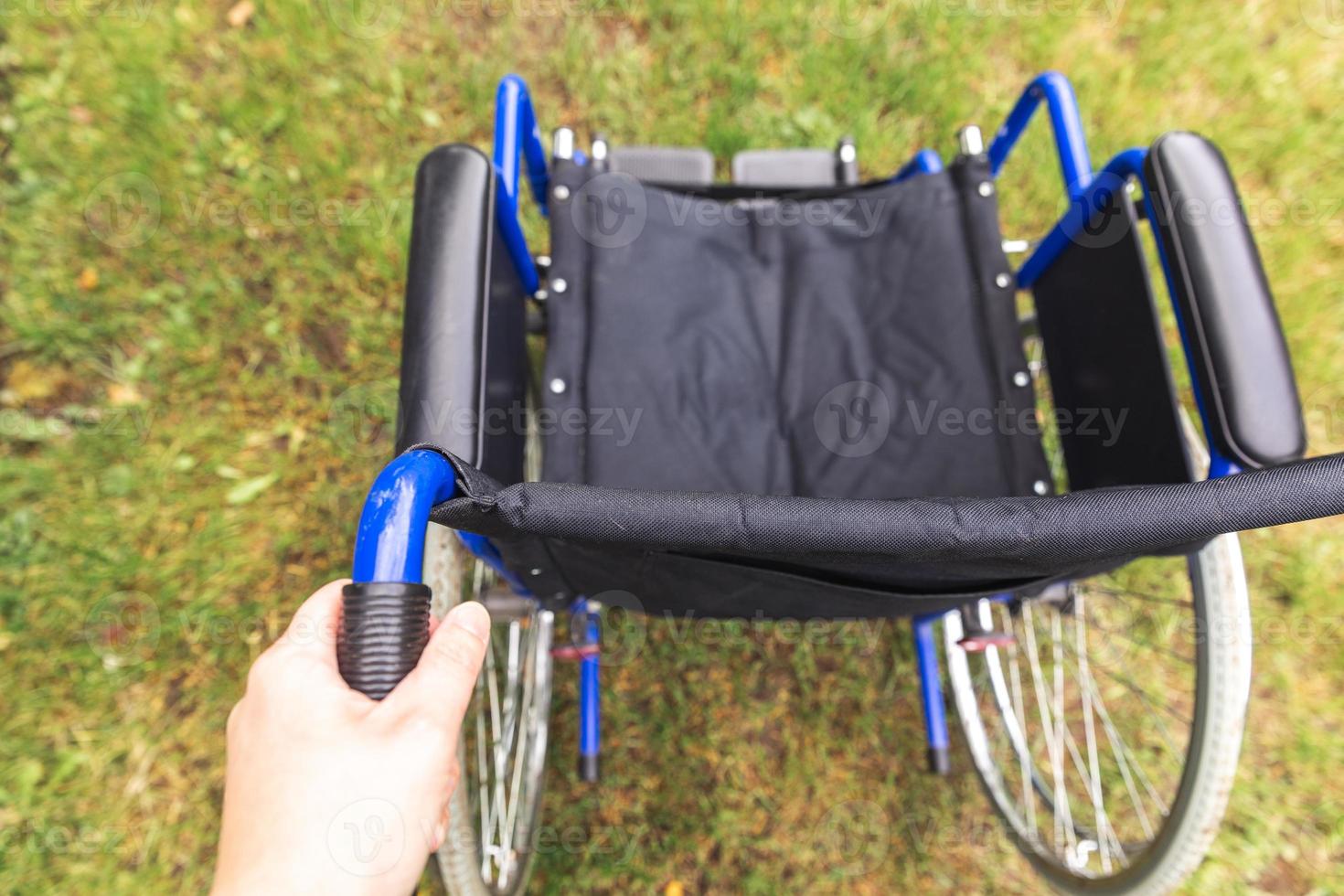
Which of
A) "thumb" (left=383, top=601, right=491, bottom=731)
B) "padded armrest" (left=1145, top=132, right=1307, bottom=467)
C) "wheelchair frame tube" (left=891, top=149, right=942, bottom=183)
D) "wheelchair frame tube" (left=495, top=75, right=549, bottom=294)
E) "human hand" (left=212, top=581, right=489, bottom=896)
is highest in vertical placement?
"wheelchair frame tube" (left=891, top=149, right=942, bottom=183)

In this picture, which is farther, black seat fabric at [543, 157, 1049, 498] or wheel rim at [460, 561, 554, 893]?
wheel rim at [460, 561, 554, 893]

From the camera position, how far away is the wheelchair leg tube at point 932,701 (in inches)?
58.2

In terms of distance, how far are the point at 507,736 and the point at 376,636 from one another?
2.89 ft

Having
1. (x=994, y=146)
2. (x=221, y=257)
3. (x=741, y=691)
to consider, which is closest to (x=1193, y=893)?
(x=741, y=691)

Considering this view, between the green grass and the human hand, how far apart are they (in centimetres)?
107

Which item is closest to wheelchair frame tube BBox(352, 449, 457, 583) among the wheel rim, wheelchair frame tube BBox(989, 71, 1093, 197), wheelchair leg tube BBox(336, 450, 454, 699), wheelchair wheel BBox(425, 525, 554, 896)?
wheelchair leg tube BBox(336, 450, 454, 699)

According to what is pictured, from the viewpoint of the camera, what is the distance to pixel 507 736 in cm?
136

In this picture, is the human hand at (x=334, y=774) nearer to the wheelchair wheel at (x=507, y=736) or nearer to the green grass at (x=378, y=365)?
the wheelchair wheel at (x=507, y=736)

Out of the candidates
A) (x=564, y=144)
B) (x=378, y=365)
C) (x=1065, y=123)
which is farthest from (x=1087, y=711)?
(x=378, y=365)

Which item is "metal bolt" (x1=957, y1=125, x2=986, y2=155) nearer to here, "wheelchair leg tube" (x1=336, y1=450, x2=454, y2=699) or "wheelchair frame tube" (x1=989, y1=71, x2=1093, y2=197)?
"wheelchair frame tube" (x1=989, y1=71, x2=1093, y2=197)

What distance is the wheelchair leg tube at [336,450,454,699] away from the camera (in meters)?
0.58

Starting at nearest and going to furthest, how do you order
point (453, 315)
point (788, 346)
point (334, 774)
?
point (334, 774) < point (453, 315) < point (788, 346)

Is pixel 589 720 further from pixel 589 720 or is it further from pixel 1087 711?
pixel 1087 711

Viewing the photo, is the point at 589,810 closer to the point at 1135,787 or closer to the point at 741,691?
the point at 741,691
